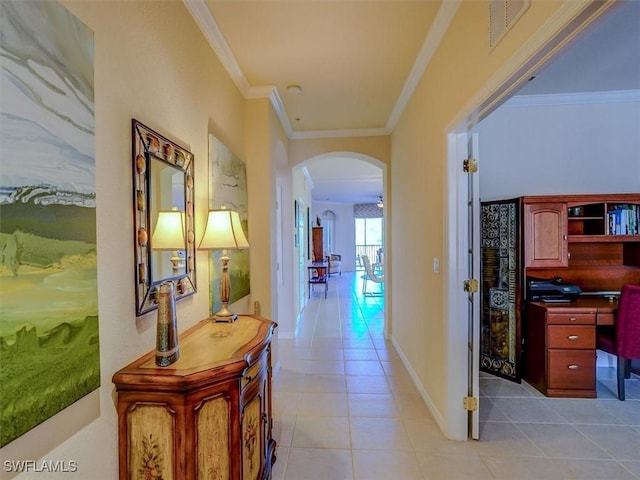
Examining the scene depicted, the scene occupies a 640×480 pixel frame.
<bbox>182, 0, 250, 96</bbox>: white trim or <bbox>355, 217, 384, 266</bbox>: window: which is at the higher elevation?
<bbox>182, 0, 250, 96</bbox>: white trim

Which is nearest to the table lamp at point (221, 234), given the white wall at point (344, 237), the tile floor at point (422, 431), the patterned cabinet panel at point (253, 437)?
the patterned cabinet panel at point (253, 437)

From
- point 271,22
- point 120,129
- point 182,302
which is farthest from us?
point 271,22

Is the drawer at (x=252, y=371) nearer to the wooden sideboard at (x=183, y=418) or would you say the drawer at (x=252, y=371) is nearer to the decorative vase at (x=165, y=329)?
the wooden sideboard at (x=183, y=418)

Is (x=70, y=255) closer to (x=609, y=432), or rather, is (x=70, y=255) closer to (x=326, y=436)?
(x=326, y=436)

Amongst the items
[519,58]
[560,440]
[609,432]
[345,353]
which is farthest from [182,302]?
[609,432]

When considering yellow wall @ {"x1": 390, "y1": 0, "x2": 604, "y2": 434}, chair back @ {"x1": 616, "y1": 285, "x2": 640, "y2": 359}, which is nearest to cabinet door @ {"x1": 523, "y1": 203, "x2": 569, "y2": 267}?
chair back @ {"x1": 616, "y1": 285, "x2": 640, "y2": 359}

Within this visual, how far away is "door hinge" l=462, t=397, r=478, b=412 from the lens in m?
2.02

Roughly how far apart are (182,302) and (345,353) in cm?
240

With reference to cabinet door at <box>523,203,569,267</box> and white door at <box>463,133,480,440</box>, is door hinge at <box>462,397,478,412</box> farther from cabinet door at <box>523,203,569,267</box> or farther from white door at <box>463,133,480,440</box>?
cabinet door at <box>523,203,569,267</box>

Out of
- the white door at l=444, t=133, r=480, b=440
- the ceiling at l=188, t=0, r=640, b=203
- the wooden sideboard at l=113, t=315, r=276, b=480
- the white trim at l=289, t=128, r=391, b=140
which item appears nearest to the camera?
the wooden sideboard at l=113, t=315, r=276, b=480

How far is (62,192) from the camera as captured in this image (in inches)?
35.7

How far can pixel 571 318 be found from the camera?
99.9 inches

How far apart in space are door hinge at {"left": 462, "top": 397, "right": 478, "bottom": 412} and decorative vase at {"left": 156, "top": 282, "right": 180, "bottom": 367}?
6.12 feet

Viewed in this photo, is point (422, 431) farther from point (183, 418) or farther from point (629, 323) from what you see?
point (629, 323)
